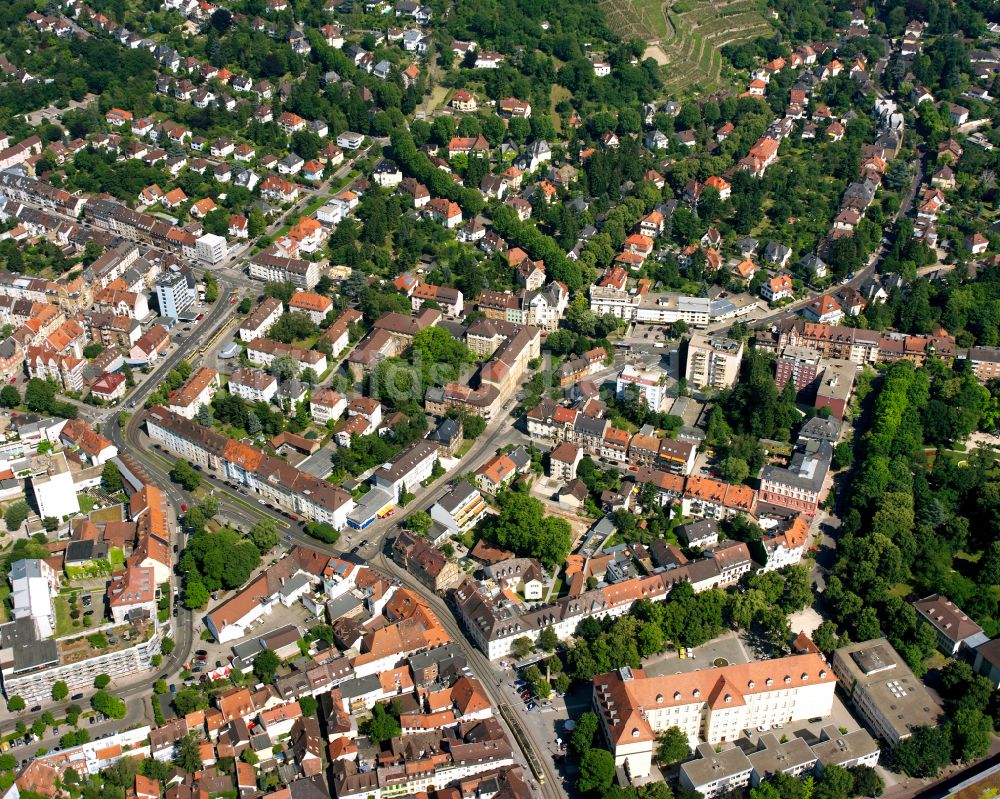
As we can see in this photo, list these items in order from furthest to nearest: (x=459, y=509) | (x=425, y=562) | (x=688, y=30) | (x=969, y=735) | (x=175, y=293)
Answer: (x=688, y=30) < (x=175, y=293) < (x=459, y=509) < (x=425, y=562) < (x=969, y=735)

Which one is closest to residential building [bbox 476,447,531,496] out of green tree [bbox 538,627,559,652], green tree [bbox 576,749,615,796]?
green tree [bbox 538,627,559,652]

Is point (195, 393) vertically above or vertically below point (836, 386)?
below

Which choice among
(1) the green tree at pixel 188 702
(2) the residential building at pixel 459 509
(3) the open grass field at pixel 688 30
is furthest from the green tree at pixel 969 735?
(3) the open grass field at pixel 688 30

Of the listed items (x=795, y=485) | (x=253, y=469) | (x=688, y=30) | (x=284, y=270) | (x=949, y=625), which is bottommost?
(x=253, y=469)

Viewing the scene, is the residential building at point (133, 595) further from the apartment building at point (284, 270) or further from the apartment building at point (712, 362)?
the apartment building at point (712, 362)

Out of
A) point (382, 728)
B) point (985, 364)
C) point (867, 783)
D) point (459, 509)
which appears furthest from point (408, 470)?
point (985, 364)

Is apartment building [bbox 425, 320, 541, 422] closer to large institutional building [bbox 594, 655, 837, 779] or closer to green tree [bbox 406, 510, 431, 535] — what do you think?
green tree [bbox 406, 510, 431, 535]

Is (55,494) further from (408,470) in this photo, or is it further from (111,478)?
(408,470)
